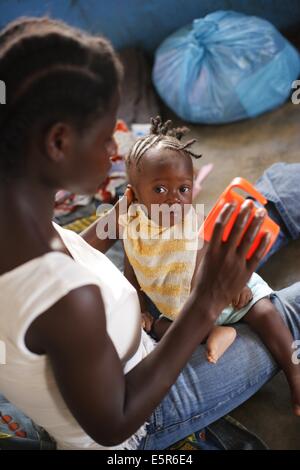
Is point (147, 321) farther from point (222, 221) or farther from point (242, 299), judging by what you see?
point (222, 221)

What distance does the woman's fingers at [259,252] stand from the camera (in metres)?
0.74

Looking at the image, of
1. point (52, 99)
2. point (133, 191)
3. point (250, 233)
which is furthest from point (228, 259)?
point (133, 191)

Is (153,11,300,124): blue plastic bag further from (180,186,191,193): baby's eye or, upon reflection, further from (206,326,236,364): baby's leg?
(206,326,236,364): baby's leg

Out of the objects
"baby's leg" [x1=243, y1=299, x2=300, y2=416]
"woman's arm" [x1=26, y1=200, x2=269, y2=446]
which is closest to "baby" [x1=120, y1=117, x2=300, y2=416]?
"baby's leg" [x1=243, y1=299, x2=300, y2=416]

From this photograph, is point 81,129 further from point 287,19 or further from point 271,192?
point 287,19

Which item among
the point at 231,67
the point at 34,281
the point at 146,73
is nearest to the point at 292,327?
the point at 34,281

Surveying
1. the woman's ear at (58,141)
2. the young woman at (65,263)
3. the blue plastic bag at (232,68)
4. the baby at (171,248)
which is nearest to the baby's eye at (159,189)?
the baby at (171,248)

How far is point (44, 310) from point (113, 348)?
0.44 ft

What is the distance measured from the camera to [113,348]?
2.40 feet

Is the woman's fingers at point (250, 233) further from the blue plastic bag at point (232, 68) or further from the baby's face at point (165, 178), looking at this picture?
the blue plastic bag at point (232, 68)

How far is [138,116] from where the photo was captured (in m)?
2.44

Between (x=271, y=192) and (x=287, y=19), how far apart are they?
1.40 metres

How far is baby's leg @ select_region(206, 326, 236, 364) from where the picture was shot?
1.08 metres
